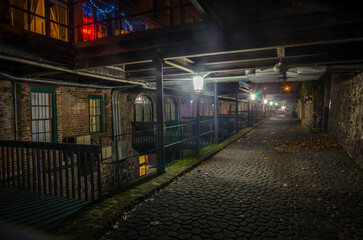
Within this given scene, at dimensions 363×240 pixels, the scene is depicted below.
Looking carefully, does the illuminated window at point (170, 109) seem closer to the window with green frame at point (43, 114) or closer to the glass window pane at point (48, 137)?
the window with green frame at point (43, 114)

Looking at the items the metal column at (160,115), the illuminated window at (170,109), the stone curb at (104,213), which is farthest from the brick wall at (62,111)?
the illuminated window at (170,109)

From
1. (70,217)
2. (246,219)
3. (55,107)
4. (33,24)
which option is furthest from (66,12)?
(246,219)

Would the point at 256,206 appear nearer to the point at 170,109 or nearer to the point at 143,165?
the point at 143,165

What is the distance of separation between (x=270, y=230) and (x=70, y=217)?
330 cm

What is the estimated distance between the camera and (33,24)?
10.1 m

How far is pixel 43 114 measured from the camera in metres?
8.84

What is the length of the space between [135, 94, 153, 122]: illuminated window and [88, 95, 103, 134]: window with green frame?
3555 mm

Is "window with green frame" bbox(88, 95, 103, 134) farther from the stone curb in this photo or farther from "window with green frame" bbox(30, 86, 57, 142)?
the stone curb

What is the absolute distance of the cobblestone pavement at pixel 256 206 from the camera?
322 centimetres

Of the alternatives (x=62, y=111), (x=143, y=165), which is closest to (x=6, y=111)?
(x=62, y=111)

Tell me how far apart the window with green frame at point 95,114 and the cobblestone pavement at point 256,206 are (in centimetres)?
695

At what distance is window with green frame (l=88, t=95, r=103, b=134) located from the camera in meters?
11.1

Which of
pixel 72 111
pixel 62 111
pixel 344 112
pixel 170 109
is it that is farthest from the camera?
pixel 170 109

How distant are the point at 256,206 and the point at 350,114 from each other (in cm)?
669
